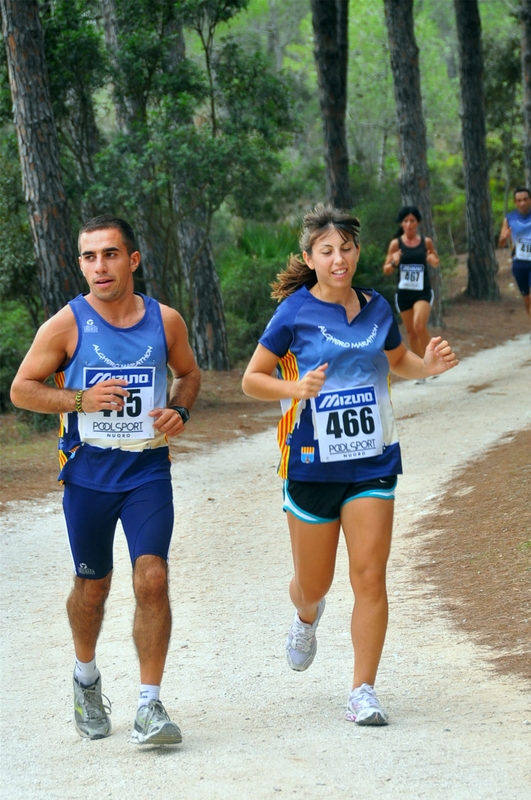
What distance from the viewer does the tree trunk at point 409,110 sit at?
2191cm

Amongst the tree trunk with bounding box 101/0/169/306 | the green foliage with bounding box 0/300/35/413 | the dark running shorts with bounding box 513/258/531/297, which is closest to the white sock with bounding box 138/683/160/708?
the tree trunk with bounding box 101/0/169/306

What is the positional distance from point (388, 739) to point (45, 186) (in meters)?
11.5

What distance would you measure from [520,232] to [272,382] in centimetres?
1187

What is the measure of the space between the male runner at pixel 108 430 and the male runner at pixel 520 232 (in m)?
11.6

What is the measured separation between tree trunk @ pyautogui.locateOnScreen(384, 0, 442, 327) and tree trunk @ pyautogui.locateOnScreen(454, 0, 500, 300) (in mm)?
5149

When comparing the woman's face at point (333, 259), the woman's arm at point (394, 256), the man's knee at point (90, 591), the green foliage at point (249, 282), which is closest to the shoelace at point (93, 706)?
the man's knee at point (90, 591)

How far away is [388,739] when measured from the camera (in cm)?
450

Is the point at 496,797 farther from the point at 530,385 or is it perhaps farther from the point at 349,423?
the point at 530,385

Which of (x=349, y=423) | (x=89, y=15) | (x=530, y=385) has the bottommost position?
(x=530, y=385)

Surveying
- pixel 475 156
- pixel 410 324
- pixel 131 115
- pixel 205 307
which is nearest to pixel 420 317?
pixel 410 324

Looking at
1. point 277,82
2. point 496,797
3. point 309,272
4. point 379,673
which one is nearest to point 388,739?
point 496,797

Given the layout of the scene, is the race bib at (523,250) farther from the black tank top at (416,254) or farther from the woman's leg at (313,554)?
the woman's leg at (313,554)

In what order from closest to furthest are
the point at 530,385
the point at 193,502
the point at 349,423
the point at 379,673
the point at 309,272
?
the point at 349,423
the point at 309,272
the point at 379,673
the point at 193,502
the point at 530,385

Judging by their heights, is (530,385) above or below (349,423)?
below
